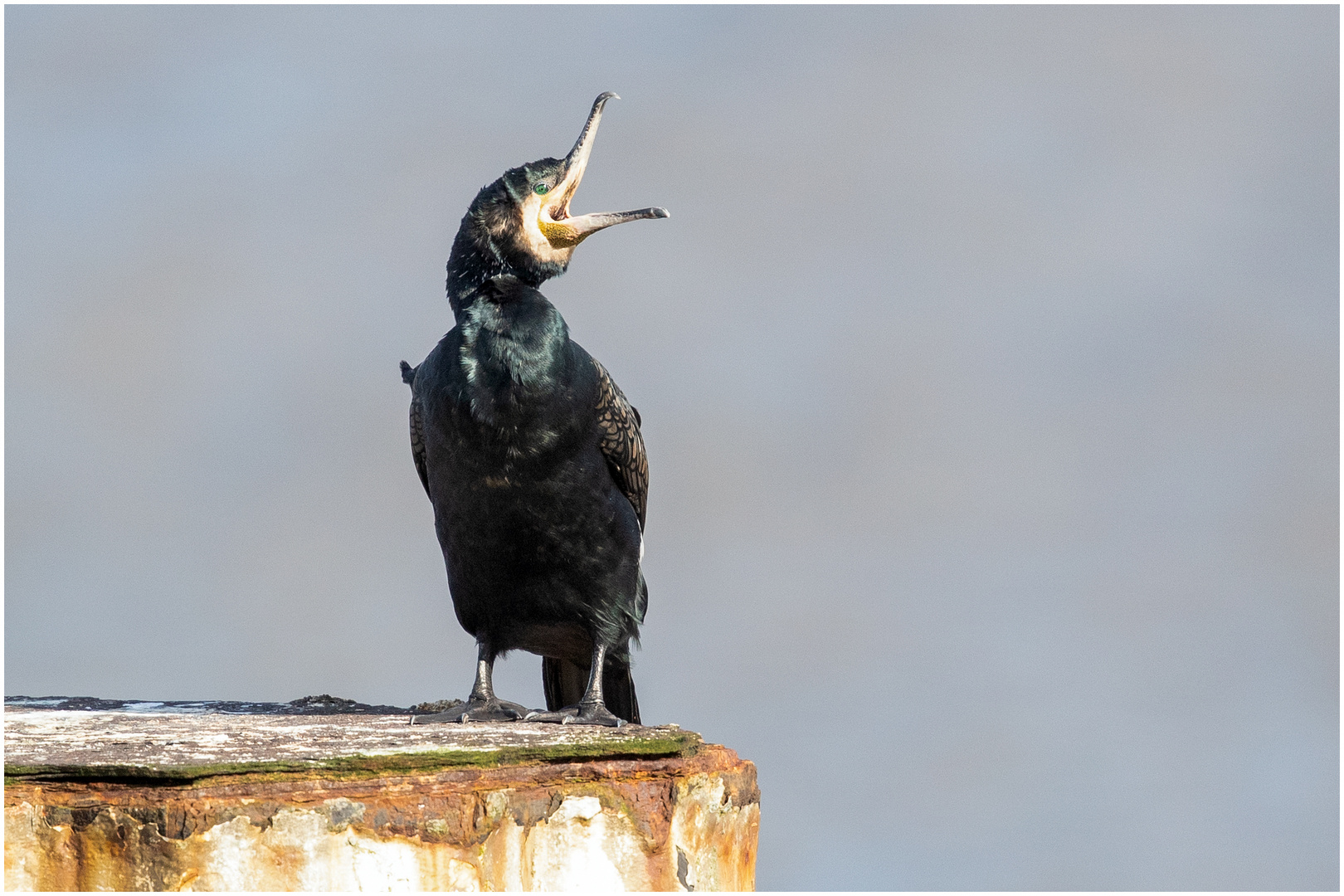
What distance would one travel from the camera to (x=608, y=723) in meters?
6.09

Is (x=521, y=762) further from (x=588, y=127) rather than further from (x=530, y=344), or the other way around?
(x=588, y=127)

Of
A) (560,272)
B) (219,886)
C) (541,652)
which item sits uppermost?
(560,272)

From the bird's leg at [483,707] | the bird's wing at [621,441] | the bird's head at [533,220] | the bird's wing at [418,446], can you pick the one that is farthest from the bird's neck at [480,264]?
the bird's leg at [483,707]

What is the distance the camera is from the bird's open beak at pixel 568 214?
680cm

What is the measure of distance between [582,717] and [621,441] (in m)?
1.25

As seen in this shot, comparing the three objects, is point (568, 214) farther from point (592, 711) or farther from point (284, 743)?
point (284, 743)

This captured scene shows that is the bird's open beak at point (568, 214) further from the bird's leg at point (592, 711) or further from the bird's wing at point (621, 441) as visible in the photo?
the bird's leg at point (592, 711)

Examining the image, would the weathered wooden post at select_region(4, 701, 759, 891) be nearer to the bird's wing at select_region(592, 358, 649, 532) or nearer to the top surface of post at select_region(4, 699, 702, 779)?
the top surface of post at select_region(4, 699, 702, 779)

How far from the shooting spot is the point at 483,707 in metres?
6.49

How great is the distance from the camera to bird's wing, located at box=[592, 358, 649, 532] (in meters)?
6.75

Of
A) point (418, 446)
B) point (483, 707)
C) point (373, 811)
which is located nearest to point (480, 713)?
point (483, 707)

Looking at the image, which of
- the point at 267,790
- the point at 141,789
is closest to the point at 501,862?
the point at 267,790

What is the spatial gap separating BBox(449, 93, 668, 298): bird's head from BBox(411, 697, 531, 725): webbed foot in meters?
1.81

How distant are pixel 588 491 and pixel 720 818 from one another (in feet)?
5.57
